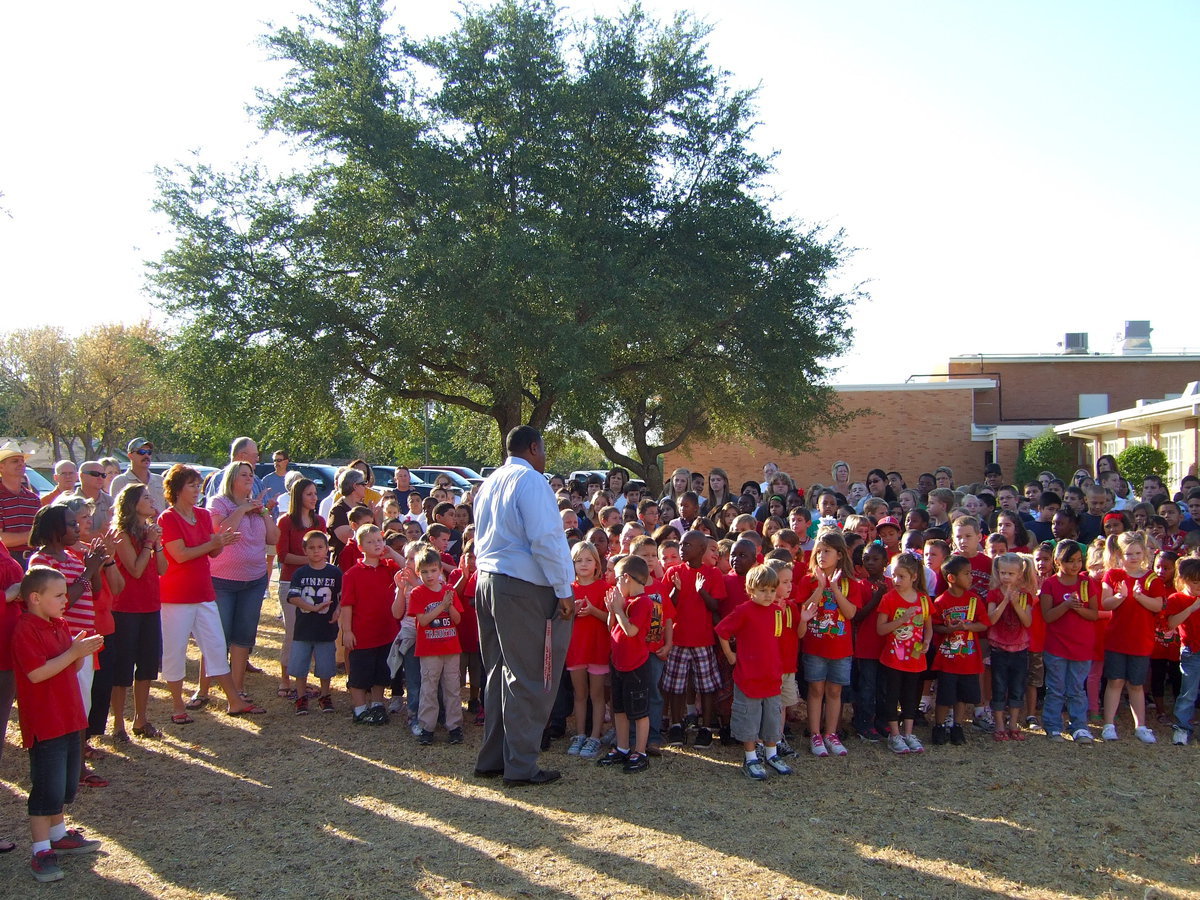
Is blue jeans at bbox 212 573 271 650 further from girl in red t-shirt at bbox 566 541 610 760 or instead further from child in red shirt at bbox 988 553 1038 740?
child in red shirt at bbox 988 553 1038 740

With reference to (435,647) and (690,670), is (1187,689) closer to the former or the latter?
(690,670)

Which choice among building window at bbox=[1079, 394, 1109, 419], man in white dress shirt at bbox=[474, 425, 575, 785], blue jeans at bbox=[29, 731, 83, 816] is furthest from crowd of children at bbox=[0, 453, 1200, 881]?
building window at bbox=[1079, 394, 1109, 419]

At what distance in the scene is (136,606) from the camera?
19.0 feet

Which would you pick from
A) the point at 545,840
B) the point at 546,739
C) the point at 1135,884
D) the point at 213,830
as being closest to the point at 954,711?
the point at 1135,884

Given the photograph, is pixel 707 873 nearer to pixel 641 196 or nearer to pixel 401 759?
pixel 401 759

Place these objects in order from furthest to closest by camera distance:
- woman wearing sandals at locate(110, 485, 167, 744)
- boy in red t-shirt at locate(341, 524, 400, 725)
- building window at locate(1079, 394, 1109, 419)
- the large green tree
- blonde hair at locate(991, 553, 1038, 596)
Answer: building window at locate(1079, 394, 1109, 419) → the large green tree → boy in red t-shirt at locate(341, 524, 400, 725) → blonde hair at locate(991, 553, 1038, 596) → woman wearing sandals at locate(110, 485, 167, 744)

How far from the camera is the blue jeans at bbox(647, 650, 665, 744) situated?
574 cm

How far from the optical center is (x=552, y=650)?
17.1ft

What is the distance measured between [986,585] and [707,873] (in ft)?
11.5

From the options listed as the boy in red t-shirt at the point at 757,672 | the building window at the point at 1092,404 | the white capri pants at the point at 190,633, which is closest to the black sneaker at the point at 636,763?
the boy in red t-shirt at the point at 757,672

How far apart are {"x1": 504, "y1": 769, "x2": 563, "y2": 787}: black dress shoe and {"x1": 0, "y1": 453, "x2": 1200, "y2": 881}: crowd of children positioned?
0.46m

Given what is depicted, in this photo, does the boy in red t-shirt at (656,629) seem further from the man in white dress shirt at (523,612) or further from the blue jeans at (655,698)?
the man in white dress shirt at (523,612)

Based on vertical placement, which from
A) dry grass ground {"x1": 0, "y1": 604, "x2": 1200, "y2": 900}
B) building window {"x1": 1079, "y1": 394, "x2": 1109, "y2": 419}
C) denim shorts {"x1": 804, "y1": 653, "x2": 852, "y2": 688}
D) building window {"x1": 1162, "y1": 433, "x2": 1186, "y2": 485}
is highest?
building window {"x1": 1079, "y1": 394, "x2": 1109, "y2": 419}

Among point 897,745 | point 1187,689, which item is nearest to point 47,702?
point 897,745
